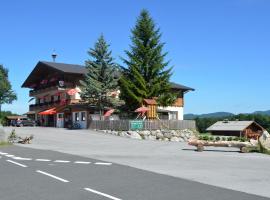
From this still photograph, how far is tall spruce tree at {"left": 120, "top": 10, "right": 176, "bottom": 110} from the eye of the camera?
164 feet

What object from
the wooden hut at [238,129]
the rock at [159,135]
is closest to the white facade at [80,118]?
the rock at [159,135]

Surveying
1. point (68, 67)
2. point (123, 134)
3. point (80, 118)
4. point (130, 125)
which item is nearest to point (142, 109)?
point (130, 125)

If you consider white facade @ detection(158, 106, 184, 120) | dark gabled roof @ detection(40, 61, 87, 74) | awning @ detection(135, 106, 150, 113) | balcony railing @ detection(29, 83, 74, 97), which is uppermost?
dark gabled roof @ detection(40, 61, 87, 74)

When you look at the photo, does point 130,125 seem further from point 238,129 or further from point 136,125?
point 238,129

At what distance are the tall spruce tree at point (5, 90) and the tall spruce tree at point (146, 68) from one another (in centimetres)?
5371

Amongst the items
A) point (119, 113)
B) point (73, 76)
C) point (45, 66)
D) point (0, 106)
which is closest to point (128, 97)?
point (119, 113)

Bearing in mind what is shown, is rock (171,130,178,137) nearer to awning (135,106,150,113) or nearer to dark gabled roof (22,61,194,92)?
awning (135,106,150,113)

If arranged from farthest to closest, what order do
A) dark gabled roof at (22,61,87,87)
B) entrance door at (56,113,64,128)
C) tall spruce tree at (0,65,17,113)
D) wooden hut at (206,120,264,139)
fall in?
1. tall spruce tree at (0,65,17,113)
2. wooden hut at (206,120,264,139)
3. dark gabled roof at (22,61,87,87)
4. entrance door at (56,113,64,128)

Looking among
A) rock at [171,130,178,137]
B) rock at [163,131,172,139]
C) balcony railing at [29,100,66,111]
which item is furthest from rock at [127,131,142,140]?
balcony railing at [29,100,66,111]

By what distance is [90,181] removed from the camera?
39.4 ft

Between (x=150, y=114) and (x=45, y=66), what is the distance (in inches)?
1088

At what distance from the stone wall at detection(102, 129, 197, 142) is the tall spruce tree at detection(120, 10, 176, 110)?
343 centimetres

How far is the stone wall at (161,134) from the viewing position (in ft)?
148

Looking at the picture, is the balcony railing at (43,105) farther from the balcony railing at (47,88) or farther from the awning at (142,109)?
the awning at (142,109)
